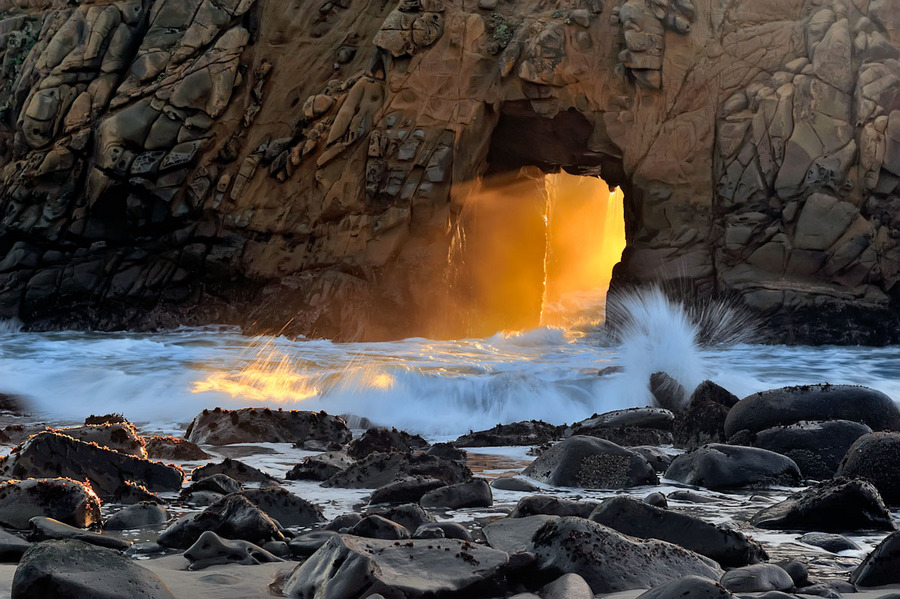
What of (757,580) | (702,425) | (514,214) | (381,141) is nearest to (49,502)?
(757,580)

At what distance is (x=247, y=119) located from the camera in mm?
17719

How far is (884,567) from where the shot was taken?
3.16 metres

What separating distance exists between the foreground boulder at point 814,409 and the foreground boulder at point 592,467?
163 centimetres

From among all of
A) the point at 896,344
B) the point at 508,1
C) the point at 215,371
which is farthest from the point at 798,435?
the point at 508,1

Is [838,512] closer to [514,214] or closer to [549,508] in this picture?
[549,508]

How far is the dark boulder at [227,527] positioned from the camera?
3762 millimetres

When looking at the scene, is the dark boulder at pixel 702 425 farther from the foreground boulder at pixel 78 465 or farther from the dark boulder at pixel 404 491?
the foreground boulder at pixel 78 465

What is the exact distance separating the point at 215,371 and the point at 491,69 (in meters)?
8.40

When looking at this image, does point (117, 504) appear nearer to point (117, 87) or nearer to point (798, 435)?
point (798, 435)

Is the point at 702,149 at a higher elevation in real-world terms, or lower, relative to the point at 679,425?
higher

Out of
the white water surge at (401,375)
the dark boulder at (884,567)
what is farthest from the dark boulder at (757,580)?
the white water surge at (401,375)

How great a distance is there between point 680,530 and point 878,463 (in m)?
1.89

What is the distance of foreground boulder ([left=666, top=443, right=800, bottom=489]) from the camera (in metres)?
5.54

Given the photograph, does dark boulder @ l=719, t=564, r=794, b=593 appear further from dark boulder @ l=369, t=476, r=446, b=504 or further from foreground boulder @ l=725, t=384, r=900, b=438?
foreground boulder @ l=725, t=384, r=900, b=438
